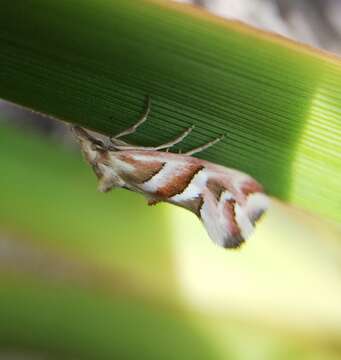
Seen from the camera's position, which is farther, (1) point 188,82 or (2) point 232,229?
(2) point 232,229

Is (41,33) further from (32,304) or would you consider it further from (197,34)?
Result: (32,304)

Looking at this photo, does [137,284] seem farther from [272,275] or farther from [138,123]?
[138,123]

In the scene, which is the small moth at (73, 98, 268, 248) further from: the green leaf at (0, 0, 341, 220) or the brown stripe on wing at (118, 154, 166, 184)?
the green leaf at (0, 0, 341, 220)

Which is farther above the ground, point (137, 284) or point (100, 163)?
point (100, 163)

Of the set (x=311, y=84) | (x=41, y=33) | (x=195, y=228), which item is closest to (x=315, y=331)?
(x=195, y=228)

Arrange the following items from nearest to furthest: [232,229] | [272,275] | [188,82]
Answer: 1. [188,82]
2. [232,229]
3. [272,275]

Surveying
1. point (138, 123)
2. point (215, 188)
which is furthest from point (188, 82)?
point (215, 188)

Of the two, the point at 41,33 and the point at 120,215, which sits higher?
the point at 120,215

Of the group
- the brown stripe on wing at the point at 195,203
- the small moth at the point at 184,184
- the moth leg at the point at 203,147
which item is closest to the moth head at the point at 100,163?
the small moth at the point at 184,184
